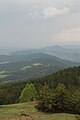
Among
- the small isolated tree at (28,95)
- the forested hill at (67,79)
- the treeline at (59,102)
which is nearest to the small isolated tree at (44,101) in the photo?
the treeline at (59,102)

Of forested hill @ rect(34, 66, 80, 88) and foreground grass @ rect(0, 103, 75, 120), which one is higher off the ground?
foreground grass @ rect(0, 103, 75, 120)

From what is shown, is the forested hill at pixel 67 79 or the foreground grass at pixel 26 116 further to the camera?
the forested hill at pixel 67 79

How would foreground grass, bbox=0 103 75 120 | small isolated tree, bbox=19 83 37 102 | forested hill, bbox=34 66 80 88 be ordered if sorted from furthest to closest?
forested hill, bbox=34 66 80 88, small isolated tree, bbox=19 83 37 102, foreground grass, bbox=0 103 75 120

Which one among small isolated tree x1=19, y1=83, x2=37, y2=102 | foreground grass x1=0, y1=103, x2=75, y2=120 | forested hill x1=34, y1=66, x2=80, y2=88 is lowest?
forested hill x1=34, y1=66, x2=80, y2=88

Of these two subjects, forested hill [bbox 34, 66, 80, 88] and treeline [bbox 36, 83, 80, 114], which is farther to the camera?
forested hill [bbox 34, 66, 80, 88]

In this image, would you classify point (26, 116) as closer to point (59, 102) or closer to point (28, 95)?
point (59, 102)

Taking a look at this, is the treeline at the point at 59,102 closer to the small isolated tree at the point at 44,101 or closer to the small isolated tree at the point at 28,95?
the small isolated tree at the point at 44,101

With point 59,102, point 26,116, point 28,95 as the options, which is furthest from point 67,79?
point 26,116

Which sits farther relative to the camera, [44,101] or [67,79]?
[67,79]

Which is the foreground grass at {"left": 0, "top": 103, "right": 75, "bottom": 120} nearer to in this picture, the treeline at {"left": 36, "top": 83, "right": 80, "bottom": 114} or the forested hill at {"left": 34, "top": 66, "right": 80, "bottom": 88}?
the treeline at {"left": 36, "top": 83, "right": 80, "bottom": 114}

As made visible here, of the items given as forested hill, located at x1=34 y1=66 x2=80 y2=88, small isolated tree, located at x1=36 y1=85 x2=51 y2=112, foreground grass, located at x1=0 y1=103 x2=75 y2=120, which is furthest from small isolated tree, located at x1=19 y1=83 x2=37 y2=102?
forested hill, located at x1=34 y1=66 x2=80 y2=88

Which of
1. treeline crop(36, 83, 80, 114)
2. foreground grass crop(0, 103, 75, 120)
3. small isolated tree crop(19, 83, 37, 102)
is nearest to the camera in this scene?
foreground grass crop(0, 103, 75, 120)
